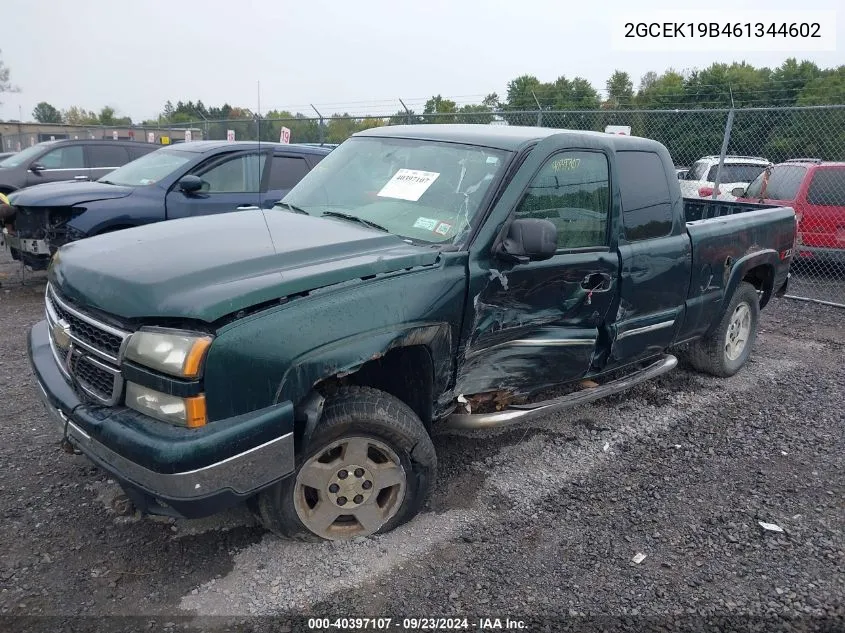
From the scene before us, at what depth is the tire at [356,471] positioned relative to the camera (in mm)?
2836

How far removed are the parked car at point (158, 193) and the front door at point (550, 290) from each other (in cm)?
426

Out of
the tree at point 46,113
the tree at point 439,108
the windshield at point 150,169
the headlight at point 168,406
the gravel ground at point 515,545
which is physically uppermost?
the tree at point 46,113

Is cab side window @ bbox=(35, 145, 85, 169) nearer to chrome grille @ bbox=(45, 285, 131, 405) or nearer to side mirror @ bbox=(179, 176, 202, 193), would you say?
side mirror @ bbox=(179, 176, 202, 193)

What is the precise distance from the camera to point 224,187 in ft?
24.4

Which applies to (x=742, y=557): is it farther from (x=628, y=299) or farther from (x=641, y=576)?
(x=628, y=299)

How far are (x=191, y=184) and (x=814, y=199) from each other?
8.22 m

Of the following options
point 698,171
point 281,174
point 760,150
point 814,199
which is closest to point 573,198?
point 281,174

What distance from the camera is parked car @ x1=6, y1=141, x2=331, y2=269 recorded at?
6754 millimetres

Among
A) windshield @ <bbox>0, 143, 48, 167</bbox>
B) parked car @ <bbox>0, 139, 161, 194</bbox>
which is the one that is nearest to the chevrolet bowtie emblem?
parked car @ <bbox>0, 139, 161, 194</bbox>

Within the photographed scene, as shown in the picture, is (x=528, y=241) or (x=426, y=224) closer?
(x=528, y=241)

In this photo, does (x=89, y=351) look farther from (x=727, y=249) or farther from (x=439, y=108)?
(x=439, y=108)

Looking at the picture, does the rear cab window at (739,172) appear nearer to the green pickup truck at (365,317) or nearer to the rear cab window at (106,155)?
the green pickup truck at (365,317)

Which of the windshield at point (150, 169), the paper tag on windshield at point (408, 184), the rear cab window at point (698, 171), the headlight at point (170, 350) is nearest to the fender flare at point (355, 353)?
the headlight at point (170, 350)

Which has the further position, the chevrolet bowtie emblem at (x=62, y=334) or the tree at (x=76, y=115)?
the tree at (x=76, y=115)
